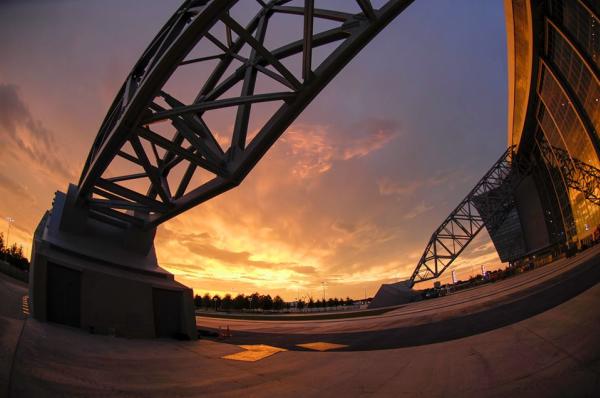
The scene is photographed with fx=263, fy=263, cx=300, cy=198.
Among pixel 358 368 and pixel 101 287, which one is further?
pixel 101 287

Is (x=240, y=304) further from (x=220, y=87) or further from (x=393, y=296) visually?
(x=220, y=87)

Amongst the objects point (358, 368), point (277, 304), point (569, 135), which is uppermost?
point (569, 135)

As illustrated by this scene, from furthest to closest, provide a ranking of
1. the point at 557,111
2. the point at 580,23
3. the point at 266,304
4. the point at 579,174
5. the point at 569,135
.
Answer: the point at 266,304
the point at 557,111
the point at 569,135
the point at 579,174
the point at 580,23

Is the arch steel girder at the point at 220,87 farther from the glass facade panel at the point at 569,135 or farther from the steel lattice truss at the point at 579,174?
the steel lattice truss at the point at 579,174

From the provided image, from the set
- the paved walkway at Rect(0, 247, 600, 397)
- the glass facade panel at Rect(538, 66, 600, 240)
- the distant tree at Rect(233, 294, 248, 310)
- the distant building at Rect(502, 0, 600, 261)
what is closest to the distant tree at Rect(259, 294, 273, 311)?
the distant tree at Rect(233, 294, 248, 310)

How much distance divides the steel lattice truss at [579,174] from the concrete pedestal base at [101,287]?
47.1 metres

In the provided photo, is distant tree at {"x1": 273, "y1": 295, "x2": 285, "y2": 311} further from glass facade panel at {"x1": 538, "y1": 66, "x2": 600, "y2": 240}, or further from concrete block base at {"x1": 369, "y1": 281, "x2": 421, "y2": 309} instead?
glass facade panel at {"x1": 538, "y1": 66, "x2": 600, "y2": 240}

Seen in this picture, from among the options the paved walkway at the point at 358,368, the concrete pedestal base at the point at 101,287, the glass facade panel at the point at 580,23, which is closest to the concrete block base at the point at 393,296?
the glass facade panel at the point at 580,23

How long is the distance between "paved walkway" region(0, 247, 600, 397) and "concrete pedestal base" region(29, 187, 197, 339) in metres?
2.51

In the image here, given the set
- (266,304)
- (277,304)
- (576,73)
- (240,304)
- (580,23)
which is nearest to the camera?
(580,23)

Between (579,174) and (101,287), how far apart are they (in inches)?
2029

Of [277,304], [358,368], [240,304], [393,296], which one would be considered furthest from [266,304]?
[358,368]

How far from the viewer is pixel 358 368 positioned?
21.4 feet

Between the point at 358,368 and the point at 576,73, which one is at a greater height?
the point at 576,73
